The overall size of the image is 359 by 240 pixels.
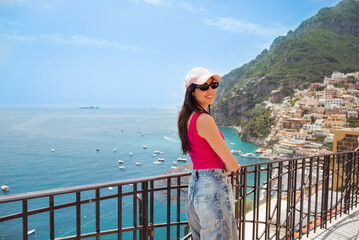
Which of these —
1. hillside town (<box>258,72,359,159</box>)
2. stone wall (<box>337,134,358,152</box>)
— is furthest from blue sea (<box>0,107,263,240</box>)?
stone wall (<box>337,134,358,152</box>)

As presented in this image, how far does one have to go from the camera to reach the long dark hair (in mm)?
1198

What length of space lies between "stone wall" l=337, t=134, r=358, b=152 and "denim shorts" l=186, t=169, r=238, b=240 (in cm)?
655

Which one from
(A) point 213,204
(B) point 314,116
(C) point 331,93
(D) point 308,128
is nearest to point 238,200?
(A) point 213,204

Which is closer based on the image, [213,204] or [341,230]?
[213,204]

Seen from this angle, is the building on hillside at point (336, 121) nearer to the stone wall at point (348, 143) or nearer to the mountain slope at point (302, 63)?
the mountain slope at point (302, 63)

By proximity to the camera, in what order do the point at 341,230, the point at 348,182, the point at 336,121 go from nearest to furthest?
1. the point at 341,230
2. the point at 348,182
3. the point at 336,121

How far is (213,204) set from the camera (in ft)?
3.71

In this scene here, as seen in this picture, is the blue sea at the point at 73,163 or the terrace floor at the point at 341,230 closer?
the terrace floor at the point at 341,230

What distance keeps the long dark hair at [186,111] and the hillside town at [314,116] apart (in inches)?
1884

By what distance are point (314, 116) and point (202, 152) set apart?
60.8 metres

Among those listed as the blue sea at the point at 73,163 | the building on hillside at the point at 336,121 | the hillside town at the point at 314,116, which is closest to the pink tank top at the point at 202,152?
the blue sea at the point at 73,163

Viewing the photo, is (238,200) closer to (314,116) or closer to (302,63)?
(314,116)

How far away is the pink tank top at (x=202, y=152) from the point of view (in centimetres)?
115

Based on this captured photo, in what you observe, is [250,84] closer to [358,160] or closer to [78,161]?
[78,161]
